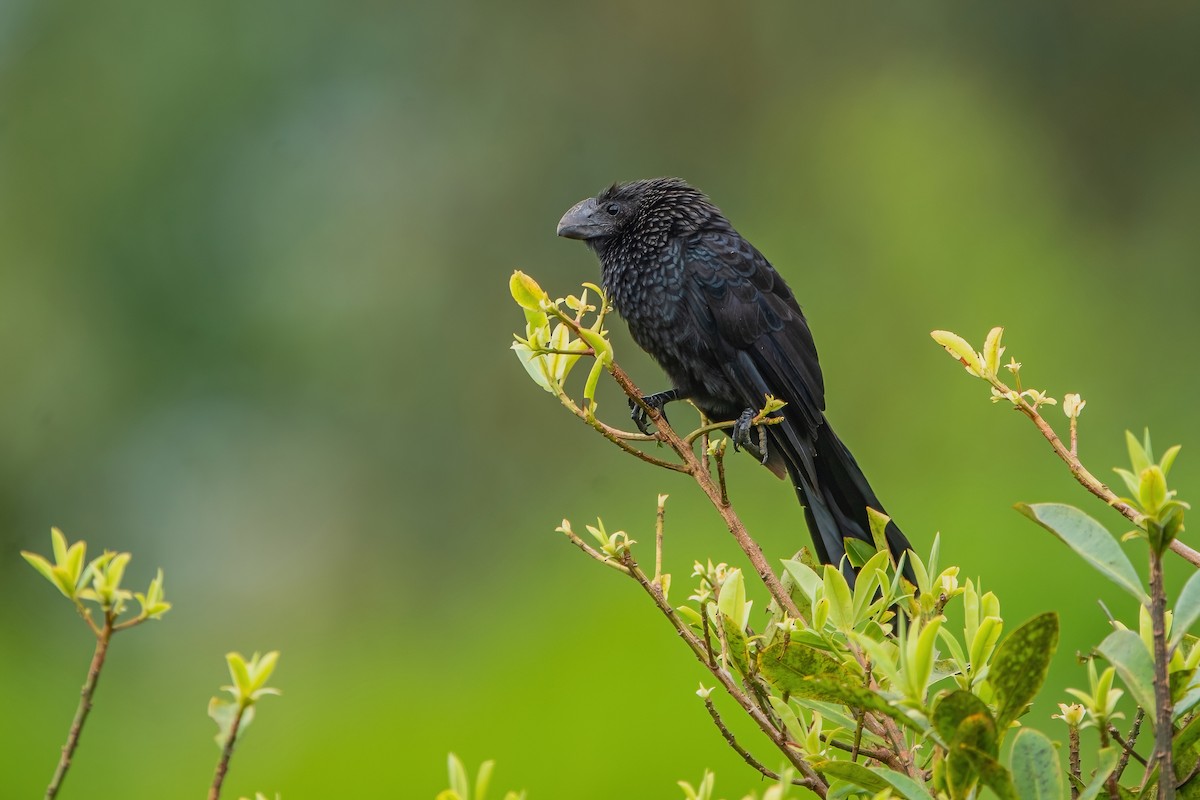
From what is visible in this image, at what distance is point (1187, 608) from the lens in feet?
2.43

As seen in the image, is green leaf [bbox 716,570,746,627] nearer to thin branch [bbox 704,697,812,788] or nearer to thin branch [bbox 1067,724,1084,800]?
thin branch [bbox 704,697,812,788]

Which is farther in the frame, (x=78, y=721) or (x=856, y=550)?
(x=856, y=550)

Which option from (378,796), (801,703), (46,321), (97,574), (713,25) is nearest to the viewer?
(97,574)

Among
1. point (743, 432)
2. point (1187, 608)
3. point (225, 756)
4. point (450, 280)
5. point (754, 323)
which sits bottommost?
point (225, 756)

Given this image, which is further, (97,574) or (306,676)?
(306,676)

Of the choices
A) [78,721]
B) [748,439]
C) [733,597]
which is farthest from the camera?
[748,439]

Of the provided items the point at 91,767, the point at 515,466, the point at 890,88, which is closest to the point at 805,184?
the point at 890,88

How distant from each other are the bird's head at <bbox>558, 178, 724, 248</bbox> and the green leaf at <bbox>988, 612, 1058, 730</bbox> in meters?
1.65

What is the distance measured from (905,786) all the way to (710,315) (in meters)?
1.49

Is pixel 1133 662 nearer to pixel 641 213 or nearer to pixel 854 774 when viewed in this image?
pixel 854 774

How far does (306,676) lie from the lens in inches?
125

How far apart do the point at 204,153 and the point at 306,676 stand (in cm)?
156

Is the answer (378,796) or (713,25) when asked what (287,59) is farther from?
(378,796)

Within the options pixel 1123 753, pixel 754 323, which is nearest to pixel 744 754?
pixel 1123 753
